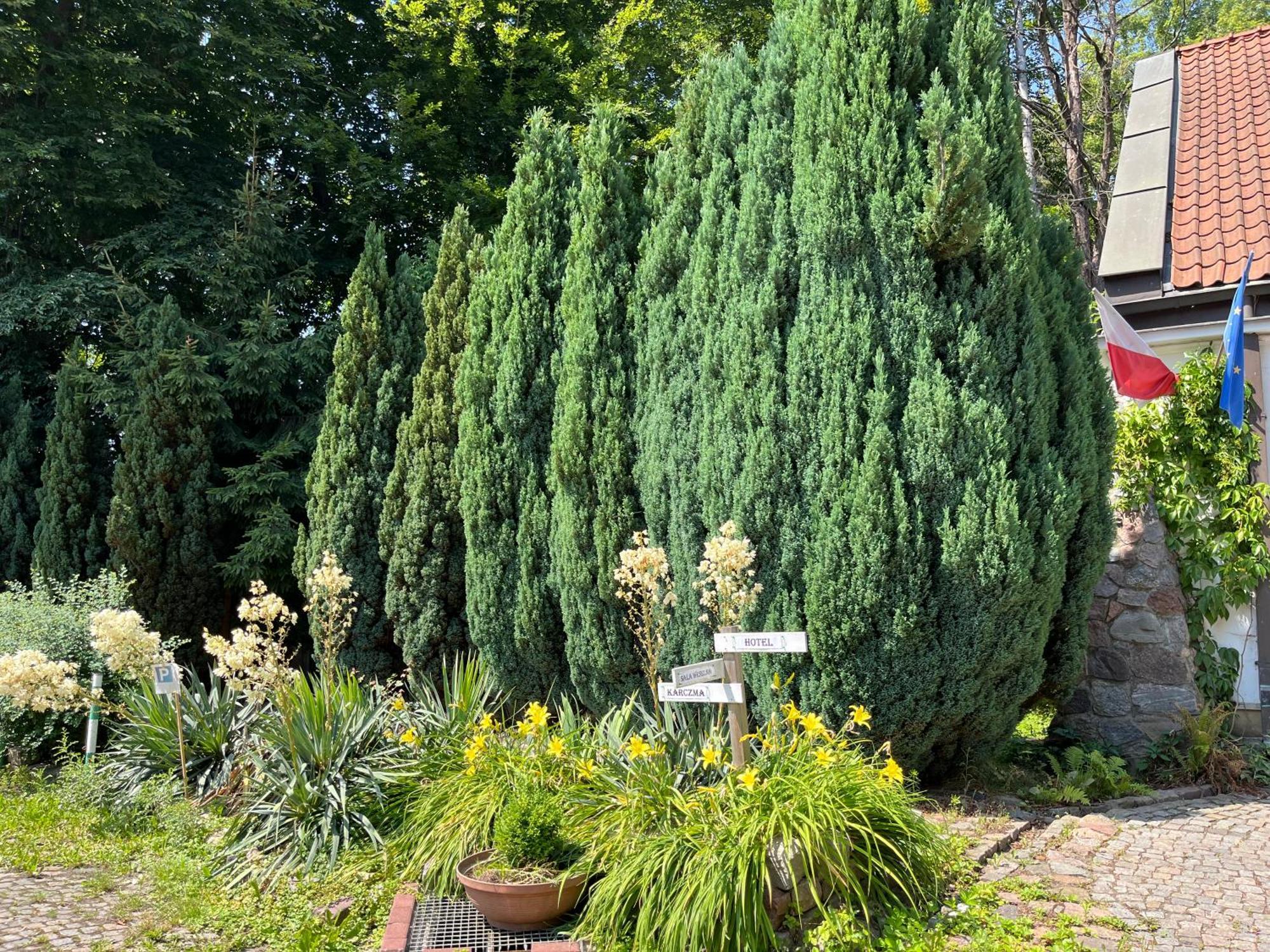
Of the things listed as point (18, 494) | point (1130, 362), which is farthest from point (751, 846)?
point (18, 494)

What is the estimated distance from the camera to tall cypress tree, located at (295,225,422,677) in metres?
7.11

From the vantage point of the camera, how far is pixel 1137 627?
5.87 m

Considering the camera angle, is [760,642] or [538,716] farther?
[538,716]

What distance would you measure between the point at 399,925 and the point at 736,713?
5.21ft

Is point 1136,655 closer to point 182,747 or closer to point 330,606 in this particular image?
point 330,606

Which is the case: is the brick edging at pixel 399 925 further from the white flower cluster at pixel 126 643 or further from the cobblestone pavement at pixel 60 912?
the white flower cluster at pixel 126 643

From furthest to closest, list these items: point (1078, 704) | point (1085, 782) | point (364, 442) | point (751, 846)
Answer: point (364, 442)
point (1078, 704)
point (1085, 782)
point (751, 846)

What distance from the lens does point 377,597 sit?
7.12m

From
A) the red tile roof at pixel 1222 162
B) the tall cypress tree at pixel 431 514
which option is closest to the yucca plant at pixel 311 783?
the tall cypress tree at pixel 431 514

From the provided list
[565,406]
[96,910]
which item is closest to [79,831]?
[96,910]

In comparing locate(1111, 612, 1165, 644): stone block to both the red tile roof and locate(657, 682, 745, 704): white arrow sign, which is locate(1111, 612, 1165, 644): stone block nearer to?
the red tile roof

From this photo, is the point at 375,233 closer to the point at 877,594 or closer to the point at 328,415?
the point at 328,415

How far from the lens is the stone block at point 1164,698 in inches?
225

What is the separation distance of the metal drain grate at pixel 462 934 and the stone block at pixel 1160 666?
4098 millimetres
